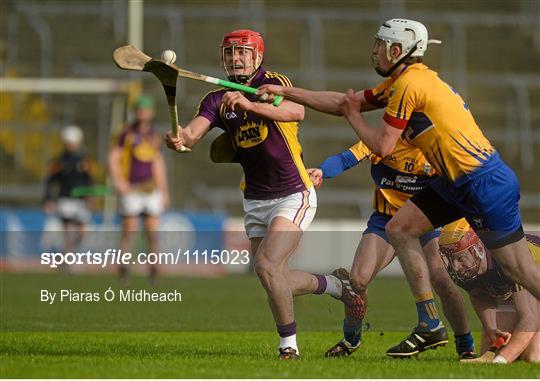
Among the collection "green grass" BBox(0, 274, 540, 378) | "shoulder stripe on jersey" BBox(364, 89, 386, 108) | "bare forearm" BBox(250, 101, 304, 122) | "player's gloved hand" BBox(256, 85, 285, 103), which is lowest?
"green grass" BBox(0, 274, 540, 378)

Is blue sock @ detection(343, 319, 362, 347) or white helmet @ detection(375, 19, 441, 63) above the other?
white helmet @ detection(375, 19, 441, 63)

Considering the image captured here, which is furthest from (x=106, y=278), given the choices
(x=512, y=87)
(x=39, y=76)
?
(x=512, y=87)

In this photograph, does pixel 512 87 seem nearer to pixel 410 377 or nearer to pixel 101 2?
pixel 101 2

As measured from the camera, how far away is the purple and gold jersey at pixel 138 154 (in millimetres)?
17516

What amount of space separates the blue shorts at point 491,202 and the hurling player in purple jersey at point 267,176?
117 centimetres

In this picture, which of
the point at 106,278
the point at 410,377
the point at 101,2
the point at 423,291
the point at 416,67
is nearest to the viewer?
the point at 410,377

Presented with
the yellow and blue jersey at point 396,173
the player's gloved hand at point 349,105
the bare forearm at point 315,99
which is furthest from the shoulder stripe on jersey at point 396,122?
the yellow and blue jersey at point 396,173

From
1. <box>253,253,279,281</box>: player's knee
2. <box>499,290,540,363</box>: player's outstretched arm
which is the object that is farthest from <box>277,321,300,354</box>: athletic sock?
<box>499,290,540,363</box>: player's outstretched arm

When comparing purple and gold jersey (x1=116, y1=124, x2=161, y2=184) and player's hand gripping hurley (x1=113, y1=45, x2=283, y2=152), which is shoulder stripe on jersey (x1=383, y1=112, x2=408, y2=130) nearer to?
player's hand gripping hurley (x1=113, y1=45, x2=283, y2=152)

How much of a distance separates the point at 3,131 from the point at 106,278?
7.65 m

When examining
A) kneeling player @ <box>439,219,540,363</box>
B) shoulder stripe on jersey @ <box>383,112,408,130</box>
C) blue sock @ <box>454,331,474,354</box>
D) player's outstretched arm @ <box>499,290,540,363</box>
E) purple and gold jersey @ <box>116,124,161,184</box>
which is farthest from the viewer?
purple and gold jersey @ <box>116,124,161,184</box>

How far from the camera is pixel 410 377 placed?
7.54 metres

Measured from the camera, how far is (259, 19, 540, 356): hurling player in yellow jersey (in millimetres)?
7988

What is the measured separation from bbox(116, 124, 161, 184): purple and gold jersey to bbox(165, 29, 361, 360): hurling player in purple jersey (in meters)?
8.38
